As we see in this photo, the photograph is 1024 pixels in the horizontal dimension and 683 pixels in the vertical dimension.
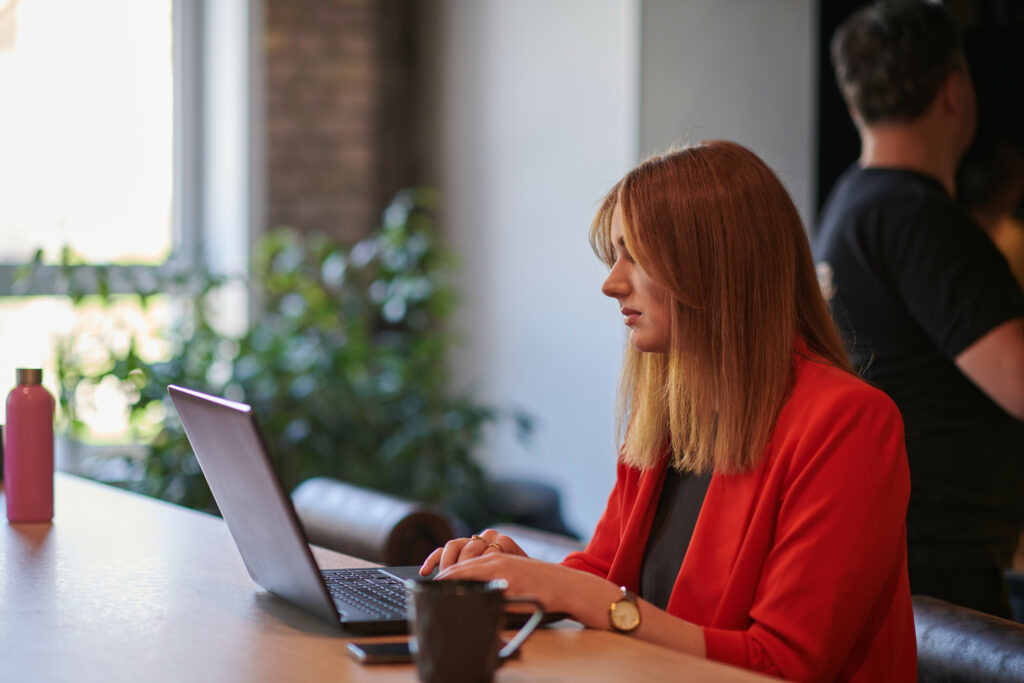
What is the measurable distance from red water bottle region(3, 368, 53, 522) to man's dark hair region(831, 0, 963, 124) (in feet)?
5.05

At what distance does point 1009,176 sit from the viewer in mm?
3148

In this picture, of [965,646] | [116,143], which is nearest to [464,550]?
[965,646]

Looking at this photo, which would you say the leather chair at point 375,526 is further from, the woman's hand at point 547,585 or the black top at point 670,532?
the woman's hand at point 547,585

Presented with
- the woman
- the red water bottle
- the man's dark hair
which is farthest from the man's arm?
the red water bottle

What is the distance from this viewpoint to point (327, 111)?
4.84m

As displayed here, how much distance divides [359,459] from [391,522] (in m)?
1.70

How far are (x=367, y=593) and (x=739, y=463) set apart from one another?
459mm

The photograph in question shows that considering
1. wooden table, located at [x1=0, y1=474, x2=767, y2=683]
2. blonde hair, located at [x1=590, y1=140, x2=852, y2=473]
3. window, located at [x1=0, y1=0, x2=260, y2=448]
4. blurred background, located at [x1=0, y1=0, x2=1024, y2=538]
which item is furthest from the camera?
window, located at [x1=0, y1=0, x2=260, y2=448]

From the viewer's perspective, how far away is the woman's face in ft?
4.90

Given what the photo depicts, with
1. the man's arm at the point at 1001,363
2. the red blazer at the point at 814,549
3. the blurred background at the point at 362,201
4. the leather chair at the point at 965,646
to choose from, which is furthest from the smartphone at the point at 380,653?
the blurred background at the point at 362,201

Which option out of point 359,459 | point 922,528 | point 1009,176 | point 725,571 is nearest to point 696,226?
point 725,571

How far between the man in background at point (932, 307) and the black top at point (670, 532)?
0.58m

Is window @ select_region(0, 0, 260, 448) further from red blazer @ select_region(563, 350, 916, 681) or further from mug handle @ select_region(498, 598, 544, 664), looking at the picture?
mug handle @ select_region(498, 598, 544, 664)

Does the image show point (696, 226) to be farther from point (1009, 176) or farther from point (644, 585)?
point (1009, 176)
